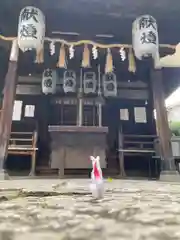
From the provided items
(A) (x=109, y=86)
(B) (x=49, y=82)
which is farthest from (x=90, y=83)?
(B) (x=49, y=82)

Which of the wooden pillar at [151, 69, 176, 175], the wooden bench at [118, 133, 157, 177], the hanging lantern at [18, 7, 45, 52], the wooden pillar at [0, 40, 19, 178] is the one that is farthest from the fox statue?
the wooden bench at [118, 133, 157, 177]

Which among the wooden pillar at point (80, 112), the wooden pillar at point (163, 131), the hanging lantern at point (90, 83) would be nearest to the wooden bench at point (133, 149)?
the wooden pillar at point (80, 112)

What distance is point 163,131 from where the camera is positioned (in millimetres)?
6285

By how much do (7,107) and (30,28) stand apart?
1933 mm

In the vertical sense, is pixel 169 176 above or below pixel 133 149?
below

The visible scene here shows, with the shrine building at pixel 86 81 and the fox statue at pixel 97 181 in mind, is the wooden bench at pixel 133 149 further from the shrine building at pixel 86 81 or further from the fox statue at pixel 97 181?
the fox statue at pixel 97 181

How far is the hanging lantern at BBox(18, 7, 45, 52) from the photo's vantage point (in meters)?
5.95

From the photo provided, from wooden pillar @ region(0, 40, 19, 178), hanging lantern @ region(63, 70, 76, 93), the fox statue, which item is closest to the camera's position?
the fox statue

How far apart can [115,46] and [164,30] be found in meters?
1.46

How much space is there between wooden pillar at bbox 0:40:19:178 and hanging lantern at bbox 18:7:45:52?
439 mm

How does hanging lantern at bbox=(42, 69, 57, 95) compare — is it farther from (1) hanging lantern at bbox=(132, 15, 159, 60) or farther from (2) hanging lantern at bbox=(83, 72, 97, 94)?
(1) hanging lantern at bbox=(132, 15, 159, 60)

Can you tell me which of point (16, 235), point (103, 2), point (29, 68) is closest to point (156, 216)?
point (16, 235)

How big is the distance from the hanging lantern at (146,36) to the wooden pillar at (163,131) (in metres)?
0.89

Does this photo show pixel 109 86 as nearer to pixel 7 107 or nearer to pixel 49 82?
pixel 49 82
